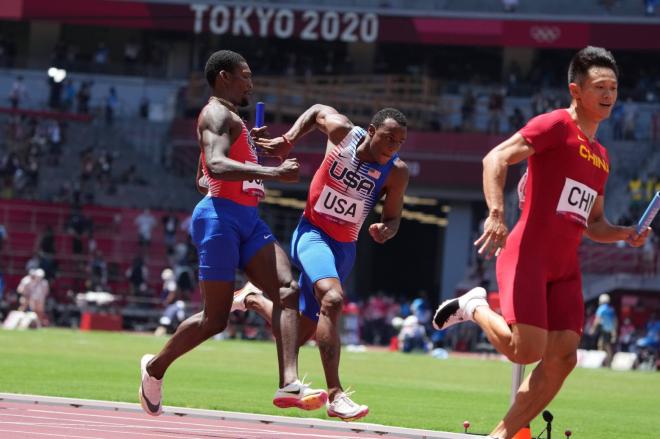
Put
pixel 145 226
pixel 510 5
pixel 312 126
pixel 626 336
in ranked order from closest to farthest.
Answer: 1. pixel 312 126
2. pixel 626 336
3. pixel 145 226
4. pixel 510 5

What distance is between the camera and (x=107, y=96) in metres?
50.2

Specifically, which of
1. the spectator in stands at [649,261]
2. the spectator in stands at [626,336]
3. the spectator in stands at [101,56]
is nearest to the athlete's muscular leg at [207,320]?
the spectator in stands at [626,336]

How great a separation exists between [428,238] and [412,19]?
8.60 meters

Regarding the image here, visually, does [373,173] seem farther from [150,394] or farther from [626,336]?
[626,336]

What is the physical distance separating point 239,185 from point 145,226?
32.5m

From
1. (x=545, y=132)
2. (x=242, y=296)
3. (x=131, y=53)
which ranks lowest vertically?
(x=242, y=296)

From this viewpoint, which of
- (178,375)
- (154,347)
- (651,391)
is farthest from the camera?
(154,347)

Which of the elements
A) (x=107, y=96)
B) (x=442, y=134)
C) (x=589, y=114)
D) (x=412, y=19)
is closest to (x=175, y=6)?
(x=107, y=96)

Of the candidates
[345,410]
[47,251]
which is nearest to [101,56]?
[47,251]

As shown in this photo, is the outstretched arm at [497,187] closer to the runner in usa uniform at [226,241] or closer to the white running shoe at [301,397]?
the white running shoe at [301,397]

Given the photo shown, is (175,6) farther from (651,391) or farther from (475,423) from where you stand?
(475,423)

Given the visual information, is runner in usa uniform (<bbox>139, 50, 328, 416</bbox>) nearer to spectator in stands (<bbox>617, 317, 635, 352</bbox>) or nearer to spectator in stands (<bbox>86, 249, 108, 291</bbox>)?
spectator in stands (<bbox>617, 317, 635, 352</bbox>)

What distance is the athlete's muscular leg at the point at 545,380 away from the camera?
331 inches

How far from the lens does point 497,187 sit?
7.95 meters
